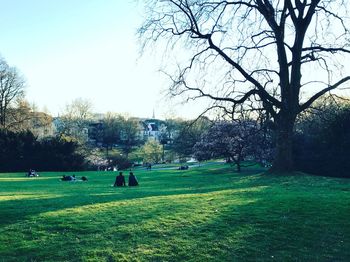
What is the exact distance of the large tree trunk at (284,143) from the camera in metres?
22.7

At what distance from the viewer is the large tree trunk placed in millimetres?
22672

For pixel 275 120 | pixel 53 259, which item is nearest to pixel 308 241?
pixel 53 259

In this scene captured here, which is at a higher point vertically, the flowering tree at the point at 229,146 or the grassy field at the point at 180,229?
the flowering tree at the point at 229,146

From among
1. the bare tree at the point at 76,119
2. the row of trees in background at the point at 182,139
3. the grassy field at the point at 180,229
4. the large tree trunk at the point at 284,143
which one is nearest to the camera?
the grassy field at the point at 180,229

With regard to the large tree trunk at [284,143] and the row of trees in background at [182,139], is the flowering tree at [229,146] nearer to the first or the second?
the row of trees in background at [182,139]

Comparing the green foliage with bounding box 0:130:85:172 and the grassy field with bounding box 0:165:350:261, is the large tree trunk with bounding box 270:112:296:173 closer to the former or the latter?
the grassy field with bounding box 0:165:350:261

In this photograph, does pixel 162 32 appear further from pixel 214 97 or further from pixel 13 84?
pixel 13 84

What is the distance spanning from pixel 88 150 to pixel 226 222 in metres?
56.4

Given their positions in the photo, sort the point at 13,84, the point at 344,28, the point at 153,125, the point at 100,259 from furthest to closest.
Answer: the point at 153,125 → the point at 13,84 → the point at 344,28 → the point at 100,259

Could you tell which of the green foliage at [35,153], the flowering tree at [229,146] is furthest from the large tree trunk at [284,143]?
the green foliage at [35,153]

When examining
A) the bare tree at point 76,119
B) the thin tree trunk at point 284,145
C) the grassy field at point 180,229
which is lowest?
the grassy field at point 180,229

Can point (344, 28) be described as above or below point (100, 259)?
above

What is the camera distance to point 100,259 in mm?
8438

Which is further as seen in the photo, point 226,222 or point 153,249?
point 226,222
